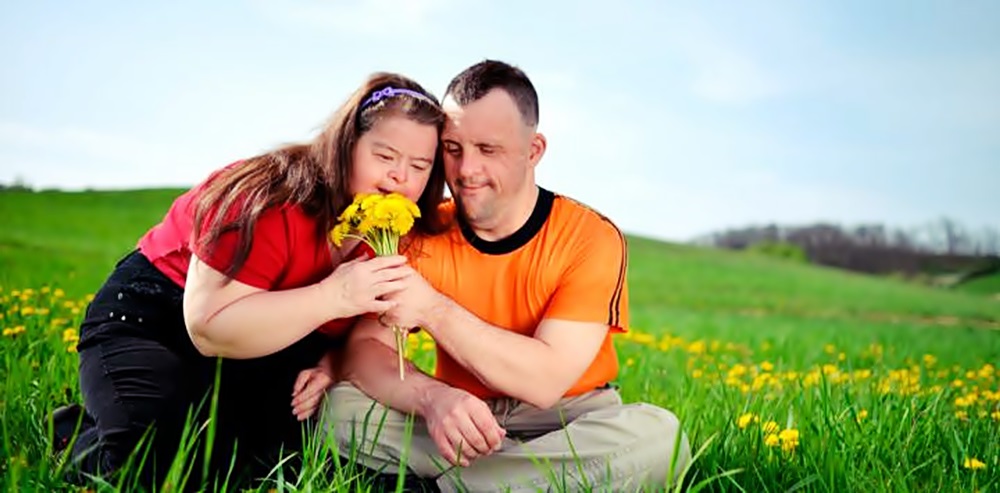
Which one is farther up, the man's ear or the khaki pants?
Answer: the man's ear

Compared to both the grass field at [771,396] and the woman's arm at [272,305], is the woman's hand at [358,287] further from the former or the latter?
the grass field at [771,396]

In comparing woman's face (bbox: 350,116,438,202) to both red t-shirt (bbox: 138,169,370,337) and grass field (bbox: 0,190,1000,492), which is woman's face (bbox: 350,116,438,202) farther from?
grass field (bbox: 0,190,1000,492)

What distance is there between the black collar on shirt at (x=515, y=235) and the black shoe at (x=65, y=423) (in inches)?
68.3

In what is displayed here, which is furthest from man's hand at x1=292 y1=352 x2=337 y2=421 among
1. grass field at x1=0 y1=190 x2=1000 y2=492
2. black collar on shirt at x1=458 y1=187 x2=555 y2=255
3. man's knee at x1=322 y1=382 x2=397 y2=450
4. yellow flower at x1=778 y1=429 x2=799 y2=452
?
yellow flower at x1=778 y1=429 x2=799 y2=452

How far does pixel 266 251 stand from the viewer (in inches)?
122

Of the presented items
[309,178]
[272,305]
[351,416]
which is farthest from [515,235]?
[272,305]

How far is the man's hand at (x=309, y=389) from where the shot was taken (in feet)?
11.6

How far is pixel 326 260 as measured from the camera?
3.31m

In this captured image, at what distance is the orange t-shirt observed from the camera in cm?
345

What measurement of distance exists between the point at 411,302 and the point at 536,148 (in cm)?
97

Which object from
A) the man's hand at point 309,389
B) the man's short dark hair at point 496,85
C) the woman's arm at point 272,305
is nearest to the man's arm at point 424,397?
the man's hand at point 309,389

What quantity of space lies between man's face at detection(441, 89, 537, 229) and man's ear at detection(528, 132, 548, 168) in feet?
0.14

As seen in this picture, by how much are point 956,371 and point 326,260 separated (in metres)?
5.98

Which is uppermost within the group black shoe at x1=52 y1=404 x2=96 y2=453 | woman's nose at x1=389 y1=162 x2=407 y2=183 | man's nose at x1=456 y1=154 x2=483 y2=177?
man's nose at x1=456 y1=154 x2=483 y2=177
